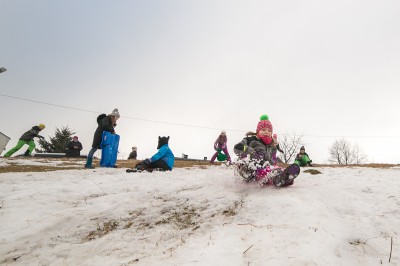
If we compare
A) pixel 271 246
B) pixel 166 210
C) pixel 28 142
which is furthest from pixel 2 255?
pixel 28 142

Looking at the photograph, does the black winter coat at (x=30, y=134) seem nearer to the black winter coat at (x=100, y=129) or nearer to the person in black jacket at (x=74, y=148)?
the person in black jacket at (x=74, y=148)

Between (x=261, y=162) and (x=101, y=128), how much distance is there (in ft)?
17.9

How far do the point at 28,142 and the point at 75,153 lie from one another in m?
4.55

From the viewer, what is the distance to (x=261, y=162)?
15.7 feet

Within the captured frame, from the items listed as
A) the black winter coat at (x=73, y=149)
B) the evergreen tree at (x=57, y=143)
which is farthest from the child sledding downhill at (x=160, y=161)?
the evergreen tree at (x=57, y=143)

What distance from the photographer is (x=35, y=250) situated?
2.44m

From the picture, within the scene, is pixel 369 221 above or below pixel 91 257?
above

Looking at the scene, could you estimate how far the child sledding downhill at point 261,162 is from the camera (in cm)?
410

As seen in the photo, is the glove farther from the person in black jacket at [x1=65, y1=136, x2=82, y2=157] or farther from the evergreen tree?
the evergreen tree

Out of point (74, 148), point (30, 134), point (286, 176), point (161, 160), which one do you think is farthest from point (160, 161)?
point (74, 148)

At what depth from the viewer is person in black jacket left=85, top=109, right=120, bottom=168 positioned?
27.2 ft

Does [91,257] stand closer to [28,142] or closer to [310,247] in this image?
[310,247]

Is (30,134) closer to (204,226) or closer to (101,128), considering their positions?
(101,128)

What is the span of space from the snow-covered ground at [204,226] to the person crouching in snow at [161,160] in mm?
2794
